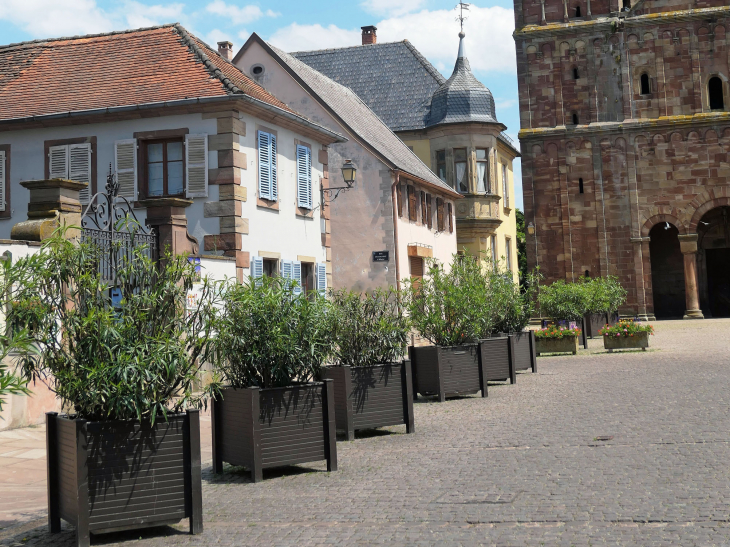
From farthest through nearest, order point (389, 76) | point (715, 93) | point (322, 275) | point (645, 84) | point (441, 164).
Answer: point (389, 76) < point (645, 84) < point (715, 93) < point (441, 164) < point (322, 275)

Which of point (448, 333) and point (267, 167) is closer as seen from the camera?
point (448, 333)

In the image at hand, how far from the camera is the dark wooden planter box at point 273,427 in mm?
7375

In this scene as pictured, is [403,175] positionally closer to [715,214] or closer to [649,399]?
[649,399]

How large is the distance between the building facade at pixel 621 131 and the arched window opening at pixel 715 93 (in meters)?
0.04

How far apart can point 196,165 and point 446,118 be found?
18.7 metres

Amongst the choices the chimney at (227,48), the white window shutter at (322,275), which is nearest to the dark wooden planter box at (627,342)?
the white window shutter at (322,275)

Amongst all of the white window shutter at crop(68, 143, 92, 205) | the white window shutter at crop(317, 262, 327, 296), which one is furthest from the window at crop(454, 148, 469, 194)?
the white window shutter at crop(68, 143, 92, 205)

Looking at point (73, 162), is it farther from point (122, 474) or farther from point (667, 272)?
point (667, 272)

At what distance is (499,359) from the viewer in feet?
46.5

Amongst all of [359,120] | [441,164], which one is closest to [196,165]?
[359,120]

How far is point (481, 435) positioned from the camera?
936cm

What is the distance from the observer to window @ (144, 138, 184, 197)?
17.6 metres

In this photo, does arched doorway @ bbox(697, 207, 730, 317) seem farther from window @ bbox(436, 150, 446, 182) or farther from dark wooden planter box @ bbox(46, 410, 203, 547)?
dark wooden planter box @ bbox(46, 410, 203, 547)

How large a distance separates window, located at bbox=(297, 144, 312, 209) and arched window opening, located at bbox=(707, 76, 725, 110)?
930 inches
